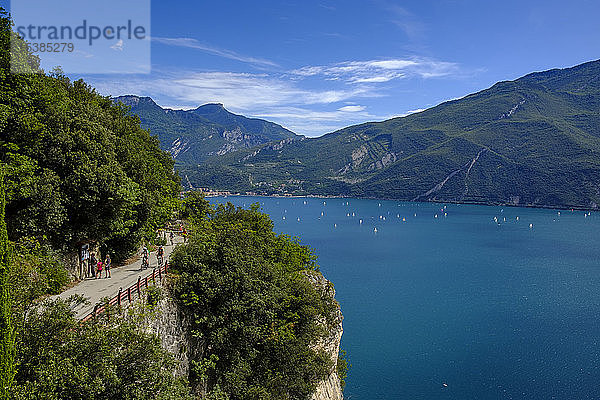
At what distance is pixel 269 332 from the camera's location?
19234 millimetres

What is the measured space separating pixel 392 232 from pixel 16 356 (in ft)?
381

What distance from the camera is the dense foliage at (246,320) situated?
1659 cm

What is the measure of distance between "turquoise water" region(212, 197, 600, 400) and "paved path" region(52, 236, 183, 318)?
75.1ft

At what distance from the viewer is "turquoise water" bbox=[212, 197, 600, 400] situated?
114ft

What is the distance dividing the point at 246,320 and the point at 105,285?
6.07 metres

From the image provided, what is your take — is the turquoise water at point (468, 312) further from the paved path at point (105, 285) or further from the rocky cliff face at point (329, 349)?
the paved path at point (105, 285)

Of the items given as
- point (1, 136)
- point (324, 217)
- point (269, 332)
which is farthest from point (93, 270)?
point (324, 217)

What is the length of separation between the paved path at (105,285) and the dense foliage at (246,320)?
2.19 m

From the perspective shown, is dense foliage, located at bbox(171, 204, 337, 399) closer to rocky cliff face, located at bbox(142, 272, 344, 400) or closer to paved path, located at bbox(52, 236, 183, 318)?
rocky cliff face, located at bbox(142, 272, 344, 400)

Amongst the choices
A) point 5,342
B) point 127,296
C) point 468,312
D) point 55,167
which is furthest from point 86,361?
point 468,312

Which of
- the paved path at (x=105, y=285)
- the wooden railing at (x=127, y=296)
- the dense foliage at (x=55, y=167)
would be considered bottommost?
the paved path at (x=105, y=285)

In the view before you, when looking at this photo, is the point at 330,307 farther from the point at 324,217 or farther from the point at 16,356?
the point at 324,217

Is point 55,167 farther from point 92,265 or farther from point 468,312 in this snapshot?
point 468,312

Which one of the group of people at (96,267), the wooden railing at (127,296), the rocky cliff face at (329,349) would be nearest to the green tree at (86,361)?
the wooden railing at (127,296)
